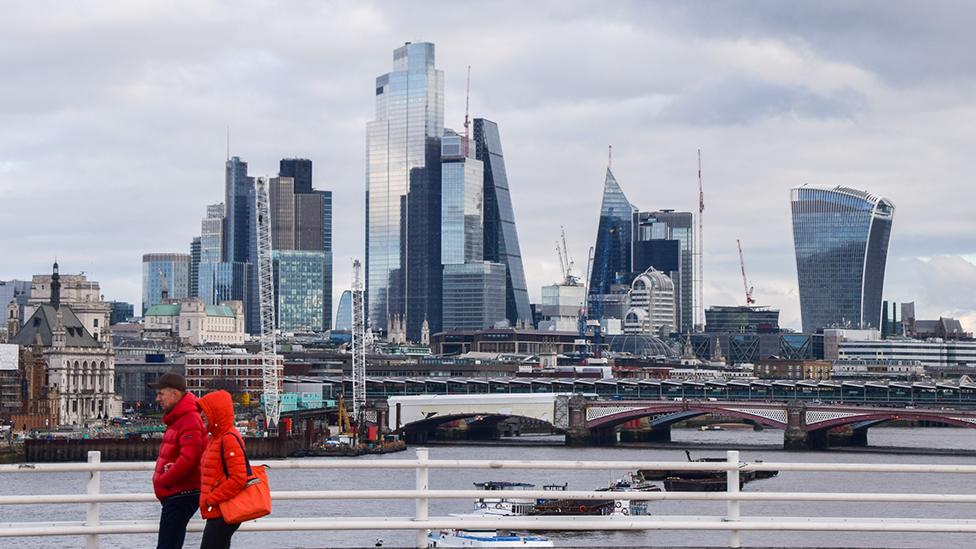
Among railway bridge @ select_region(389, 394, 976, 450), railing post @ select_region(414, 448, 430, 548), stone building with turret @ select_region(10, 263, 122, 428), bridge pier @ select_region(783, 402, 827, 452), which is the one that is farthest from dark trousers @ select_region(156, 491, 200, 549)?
stone building with turret @ select_region(10, 263, 122, 428)

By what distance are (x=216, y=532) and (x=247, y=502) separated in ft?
1.36

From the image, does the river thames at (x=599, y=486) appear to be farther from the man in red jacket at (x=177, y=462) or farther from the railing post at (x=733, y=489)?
the man in red jacket at (x=177, y=462)

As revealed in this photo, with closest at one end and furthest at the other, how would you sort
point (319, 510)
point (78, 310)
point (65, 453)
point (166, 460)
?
point (166, 460) → point (319, 510) → point (65, 453) → point (78, 310)

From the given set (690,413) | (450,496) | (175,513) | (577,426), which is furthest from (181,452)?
(690,413)

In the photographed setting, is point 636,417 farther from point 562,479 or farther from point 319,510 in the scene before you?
point 319,510

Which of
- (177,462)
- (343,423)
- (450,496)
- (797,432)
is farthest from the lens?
(343,423)

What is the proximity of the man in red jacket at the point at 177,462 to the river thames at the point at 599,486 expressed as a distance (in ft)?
11.6

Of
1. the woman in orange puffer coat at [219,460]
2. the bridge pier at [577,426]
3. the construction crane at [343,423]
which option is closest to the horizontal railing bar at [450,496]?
the woman in orange puffer coat at [219,460]

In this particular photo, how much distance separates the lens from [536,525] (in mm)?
13859

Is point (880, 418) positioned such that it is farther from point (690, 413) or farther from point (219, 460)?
→ point (219, 460)

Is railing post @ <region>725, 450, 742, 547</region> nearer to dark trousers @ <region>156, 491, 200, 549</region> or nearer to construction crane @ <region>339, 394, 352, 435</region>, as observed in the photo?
dark trousers @ <region>156, 491, 200, 549</region>

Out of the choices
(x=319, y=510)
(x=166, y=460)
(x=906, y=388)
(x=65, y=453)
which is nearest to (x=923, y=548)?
(x=166, y=460)

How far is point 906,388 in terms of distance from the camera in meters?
159

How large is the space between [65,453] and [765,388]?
274ft
